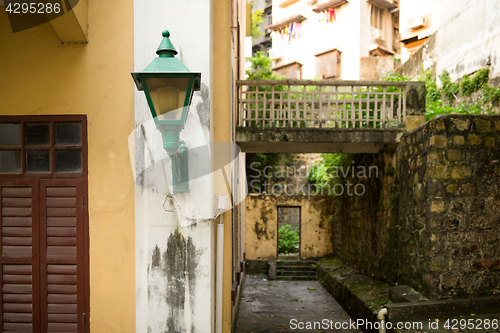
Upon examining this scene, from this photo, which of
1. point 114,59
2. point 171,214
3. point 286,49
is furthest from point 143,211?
point 286,49

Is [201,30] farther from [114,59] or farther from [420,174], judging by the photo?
[420,174]

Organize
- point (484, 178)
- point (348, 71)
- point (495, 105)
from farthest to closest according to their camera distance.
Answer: point (348, 71), point (495, 105), point (484, 178)

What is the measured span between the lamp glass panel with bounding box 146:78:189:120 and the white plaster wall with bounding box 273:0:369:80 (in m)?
18.0

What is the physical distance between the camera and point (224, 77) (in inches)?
141

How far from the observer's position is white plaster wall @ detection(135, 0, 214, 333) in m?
3.00

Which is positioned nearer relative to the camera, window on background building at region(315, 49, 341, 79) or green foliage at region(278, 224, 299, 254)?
green foliage at region(278, 224, 299, 254)

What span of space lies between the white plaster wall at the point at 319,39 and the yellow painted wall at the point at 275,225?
947 cm

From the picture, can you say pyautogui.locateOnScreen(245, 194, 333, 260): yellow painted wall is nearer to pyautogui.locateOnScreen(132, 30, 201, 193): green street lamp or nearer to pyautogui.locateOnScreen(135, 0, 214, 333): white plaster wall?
pyautogui.locateOnScreen(135, 0, 214, 333): white plaster wall

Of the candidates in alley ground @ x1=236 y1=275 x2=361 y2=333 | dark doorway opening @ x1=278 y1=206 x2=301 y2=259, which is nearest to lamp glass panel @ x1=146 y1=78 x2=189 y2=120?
alley ground @ x1=236 y1=275 x2=361 y2=333

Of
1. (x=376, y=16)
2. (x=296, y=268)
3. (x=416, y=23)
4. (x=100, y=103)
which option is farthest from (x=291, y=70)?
(x=100, y=103)

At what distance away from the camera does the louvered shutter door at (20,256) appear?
10.6 feet

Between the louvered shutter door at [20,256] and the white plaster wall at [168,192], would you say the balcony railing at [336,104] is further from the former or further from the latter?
the louvered shutter door at [20,256]

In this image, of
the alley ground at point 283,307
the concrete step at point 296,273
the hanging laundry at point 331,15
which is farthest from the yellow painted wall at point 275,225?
the hanging laundry at point 331,15

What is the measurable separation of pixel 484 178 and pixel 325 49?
56.7ft
